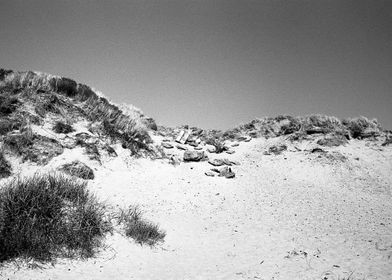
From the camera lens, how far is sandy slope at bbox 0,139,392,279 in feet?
16.4

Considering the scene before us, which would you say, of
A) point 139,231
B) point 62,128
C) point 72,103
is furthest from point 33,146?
point 139,231

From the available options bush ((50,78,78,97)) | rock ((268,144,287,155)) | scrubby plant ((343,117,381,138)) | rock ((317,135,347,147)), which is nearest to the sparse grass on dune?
bush ((50,78,78,97))

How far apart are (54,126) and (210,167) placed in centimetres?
761

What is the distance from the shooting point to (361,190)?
11203mm

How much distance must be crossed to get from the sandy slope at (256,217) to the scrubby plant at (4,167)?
1713mm

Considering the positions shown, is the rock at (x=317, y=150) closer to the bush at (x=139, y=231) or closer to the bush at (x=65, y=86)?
the bush at (x=139, y=231)

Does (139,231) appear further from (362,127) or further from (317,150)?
(362,127)

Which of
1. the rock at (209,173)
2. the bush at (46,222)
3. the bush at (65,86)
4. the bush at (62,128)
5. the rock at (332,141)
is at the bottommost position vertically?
the bush at (46,222)

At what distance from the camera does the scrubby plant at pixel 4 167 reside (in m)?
7.60

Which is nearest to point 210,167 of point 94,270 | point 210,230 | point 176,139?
point 176,139

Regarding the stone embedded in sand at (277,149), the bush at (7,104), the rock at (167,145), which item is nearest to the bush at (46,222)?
the bush at (7,104)

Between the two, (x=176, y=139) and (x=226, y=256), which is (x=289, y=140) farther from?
(x=226, y=256)

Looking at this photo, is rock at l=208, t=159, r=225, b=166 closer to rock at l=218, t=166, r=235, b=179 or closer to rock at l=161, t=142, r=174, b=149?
rock at l=218, t=166, r=235, b=179

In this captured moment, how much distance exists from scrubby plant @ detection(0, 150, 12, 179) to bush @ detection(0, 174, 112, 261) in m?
3.23
